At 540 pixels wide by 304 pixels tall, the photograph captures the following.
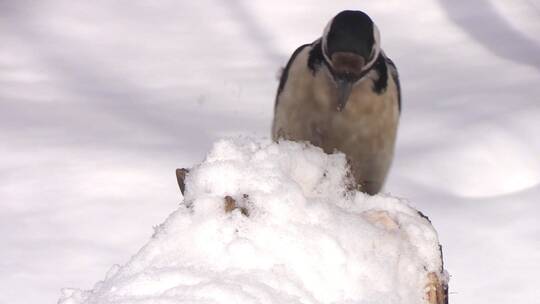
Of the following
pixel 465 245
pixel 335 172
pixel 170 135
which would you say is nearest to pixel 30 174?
pixel 170 135

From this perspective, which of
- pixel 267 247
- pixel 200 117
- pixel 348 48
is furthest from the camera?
pixel 200 117

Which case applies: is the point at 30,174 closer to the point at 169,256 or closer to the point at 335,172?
the point at 335,172

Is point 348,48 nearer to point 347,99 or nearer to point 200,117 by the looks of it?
point 347,99

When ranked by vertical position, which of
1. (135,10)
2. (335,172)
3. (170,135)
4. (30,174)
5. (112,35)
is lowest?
(335,172)

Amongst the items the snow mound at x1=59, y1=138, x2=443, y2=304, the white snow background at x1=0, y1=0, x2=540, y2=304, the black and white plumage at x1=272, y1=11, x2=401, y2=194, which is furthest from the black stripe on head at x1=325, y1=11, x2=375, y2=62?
the white snow background at x1=0, y1=0, x2=540, y2=304

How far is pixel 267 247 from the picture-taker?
1379 mm

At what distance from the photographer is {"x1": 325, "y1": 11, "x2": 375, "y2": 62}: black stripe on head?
6.84 feet

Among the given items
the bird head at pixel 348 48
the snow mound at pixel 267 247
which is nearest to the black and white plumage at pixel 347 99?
the bird head at pixel 348 48

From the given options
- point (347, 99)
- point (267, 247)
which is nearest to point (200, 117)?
point (347, 99)

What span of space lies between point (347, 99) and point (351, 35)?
0.14 m

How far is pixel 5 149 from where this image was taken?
11.7 ft

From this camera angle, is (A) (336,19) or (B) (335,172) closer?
(B) (335,172)

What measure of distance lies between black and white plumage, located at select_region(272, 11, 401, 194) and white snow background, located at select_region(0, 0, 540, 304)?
528 mm

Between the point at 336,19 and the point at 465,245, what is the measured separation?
3.32 ft
